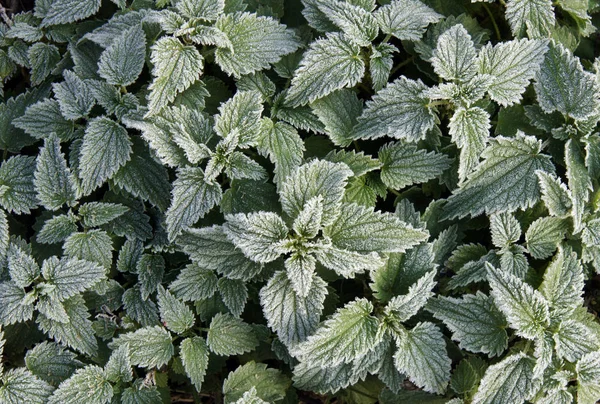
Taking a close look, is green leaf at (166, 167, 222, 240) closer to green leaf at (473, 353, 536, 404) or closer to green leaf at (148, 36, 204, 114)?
green leaf at (148, 36, 204, 114)

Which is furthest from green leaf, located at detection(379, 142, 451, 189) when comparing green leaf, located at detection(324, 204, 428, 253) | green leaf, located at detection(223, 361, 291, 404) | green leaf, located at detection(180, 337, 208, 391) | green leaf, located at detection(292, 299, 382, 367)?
green leaf, located at detection(180, 337, 208, 391)

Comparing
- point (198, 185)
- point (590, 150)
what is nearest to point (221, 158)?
point (198, 185)

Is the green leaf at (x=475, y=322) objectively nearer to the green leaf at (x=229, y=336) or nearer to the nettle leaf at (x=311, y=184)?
the nettle leaf at (x=311, y=184)

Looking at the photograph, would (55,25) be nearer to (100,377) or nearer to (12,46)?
(12,46)

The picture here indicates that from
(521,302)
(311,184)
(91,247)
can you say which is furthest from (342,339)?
(91,247)

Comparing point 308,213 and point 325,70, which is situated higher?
point 325,70

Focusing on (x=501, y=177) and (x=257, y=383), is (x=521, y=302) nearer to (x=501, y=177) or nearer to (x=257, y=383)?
(x=501, y=177)

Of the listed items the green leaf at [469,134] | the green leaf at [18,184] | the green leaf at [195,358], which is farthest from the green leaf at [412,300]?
the green leaf at [18,184]
